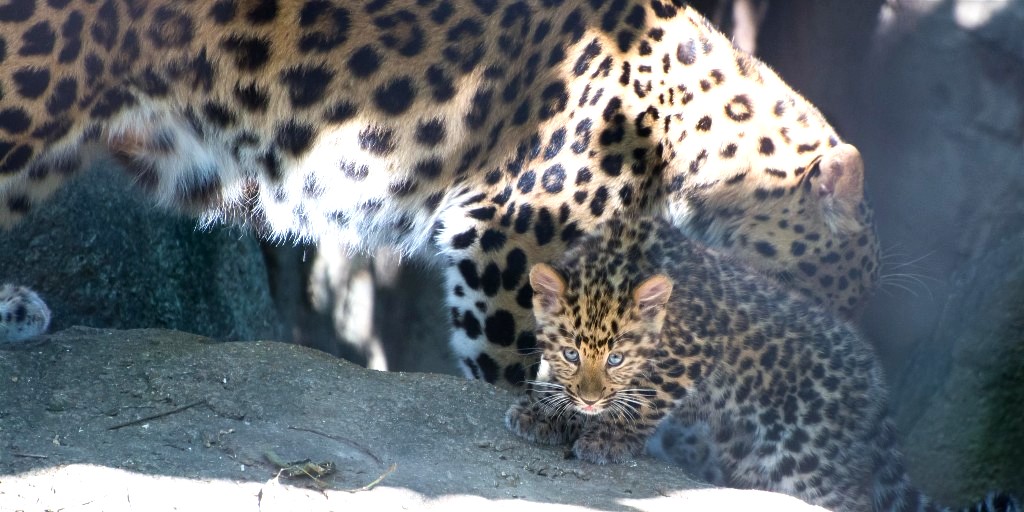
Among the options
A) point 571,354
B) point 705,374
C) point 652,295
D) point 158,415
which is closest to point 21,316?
point 158,415

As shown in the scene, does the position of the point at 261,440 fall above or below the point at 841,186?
below

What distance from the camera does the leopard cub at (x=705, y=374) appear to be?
4.82m

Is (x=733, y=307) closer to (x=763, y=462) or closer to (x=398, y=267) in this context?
(x=763, y=462)

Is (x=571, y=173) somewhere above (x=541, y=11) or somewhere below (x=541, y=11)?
below

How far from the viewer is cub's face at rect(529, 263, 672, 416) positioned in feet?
Answer: 15.7

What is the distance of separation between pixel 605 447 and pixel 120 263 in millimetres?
3642

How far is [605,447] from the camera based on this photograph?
4918 millimetres

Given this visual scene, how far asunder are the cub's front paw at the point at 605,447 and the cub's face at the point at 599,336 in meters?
0.11

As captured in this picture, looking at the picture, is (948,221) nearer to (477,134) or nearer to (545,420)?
(477,134)

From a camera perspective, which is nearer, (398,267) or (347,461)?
(347,461)

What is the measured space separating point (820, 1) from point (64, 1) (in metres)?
4.46

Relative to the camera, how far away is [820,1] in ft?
24.9

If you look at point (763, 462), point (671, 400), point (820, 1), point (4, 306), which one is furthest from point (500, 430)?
point (820, 1)

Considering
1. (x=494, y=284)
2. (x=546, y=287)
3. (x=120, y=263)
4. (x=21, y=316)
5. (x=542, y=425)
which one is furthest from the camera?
(x=120, y=263)
